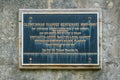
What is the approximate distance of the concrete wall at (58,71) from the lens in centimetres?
858

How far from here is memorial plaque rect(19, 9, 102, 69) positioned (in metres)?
8.55

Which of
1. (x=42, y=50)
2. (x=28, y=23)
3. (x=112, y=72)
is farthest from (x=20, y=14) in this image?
(x=112, y=72)

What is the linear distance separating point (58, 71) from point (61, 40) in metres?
0.62

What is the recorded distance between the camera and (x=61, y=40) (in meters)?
8.59

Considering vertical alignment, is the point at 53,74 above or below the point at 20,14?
below

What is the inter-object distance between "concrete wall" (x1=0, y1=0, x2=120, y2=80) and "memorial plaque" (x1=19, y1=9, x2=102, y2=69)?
11 centimetres

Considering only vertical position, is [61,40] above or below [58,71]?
above

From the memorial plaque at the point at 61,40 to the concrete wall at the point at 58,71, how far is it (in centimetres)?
11

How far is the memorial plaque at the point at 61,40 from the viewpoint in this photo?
28.1ft

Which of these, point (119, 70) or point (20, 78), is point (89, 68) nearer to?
point (119, 70)

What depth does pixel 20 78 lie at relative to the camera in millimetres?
8625

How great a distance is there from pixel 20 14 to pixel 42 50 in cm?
85

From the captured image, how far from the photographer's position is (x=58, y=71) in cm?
862

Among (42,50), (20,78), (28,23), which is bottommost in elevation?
(20,78)
